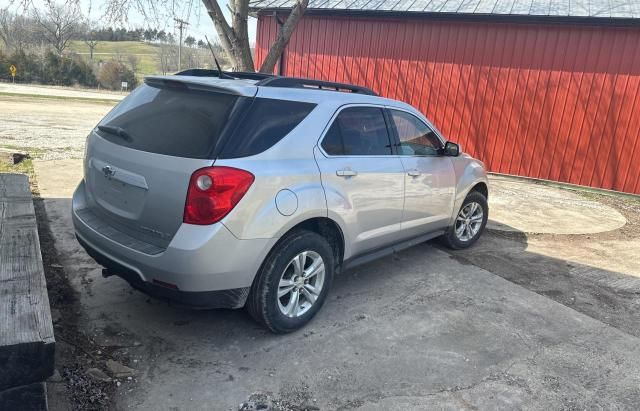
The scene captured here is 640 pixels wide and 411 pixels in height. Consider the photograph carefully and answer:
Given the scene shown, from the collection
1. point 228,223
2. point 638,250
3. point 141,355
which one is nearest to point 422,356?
point 228,223

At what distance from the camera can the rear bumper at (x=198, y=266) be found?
2977 millimetres

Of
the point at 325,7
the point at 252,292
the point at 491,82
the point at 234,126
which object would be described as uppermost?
the point at 325,7

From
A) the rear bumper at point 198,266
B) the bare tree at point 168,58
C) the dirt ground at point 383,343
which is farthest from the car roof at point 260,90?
the bare tree at point 168,58

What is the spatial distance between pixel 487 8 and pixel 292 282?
927cm

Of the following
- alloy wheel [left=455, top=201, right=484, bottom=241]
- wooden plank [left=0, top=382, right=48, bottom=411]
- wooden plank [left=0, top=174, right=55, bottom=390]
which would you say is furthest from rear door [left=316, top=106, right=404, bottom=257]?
wooden plank [left=0, top=382, right=48, bottom=411]

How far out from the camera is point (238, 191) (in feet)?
9.97

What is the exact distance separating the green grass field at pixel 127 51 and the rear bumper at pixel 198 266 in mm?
66404

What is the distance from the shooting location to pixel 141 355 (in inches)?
128

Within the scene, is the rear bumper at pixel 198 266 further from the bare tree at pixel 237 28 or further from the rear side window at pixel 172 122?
the bare tree at pixel 237 28

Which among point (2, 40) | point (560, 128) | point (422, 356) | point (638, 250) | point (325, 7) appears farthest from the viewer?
point (2, 40)

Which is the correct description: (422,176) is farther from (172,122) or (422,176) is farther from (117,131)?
(117,131)

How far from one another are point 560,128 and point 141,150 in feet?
31.0

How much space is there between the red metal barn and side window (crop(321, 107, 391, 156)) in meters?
7.34

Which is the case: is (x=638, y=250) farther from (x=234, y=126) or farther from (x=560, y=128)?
(x=234, y=126)
